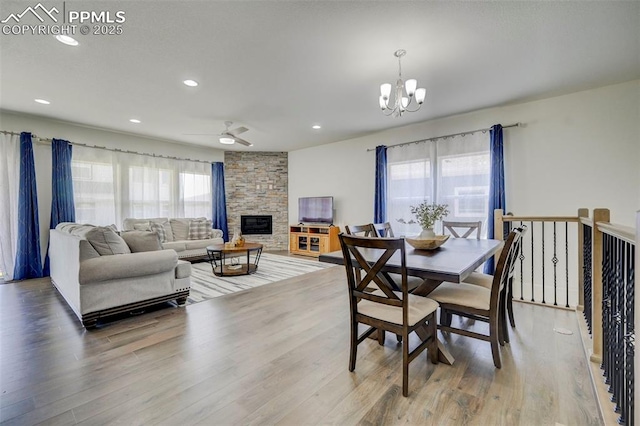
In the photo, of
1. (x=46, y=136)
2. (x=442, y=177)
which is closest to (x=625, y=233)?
(x=442, y=177)

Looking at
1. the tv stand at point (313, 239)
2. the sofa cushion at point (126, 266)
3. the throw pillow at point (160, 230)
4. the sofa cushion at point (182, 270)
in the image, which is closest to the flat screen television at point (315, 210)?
the tv stand at point (313, 239)

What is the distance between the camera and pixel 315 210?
258 inches

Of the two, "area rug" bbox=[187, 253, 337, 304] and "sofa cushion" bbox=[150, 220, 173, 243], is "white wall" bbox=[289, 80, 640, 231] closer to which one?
"area rug" bbox=[187, 253, 337, 304]

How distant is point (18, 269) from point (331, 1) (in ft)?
19.5

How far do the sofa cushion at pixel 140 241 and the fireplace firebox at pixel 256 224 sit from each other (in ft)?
13.3

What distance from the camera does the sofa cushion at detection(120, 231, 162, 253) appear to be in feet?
9.88

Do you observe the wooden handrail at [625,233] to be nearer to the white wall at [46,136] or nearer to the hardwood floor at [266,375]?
the hardwood floor at [266,375]

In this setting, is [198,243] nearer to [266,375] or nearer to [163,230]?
[163,230]

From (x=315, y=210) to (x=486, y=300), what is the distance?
192 inches

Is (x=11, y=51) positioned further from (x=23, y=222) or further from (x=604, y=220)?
(x=604, y=220)

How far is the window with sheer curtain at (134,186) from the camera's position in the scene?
16.4 ft

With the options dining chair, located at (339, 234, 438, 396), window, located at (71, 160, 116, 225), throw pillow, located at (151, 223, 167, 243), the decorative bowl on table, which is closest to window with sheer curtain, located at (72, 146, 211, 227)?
window, located at (71, 160, 116, 225)

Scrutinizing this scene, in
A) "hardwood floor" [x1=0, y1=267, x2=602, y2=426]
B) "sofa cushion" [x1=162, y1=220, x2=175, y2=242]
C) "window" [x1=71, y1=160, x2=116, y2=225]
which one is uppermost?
"window" [x1=71, y1=160, x2=116, y2=225]

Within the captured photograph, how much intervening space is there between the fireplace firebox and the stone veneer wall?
9cm
